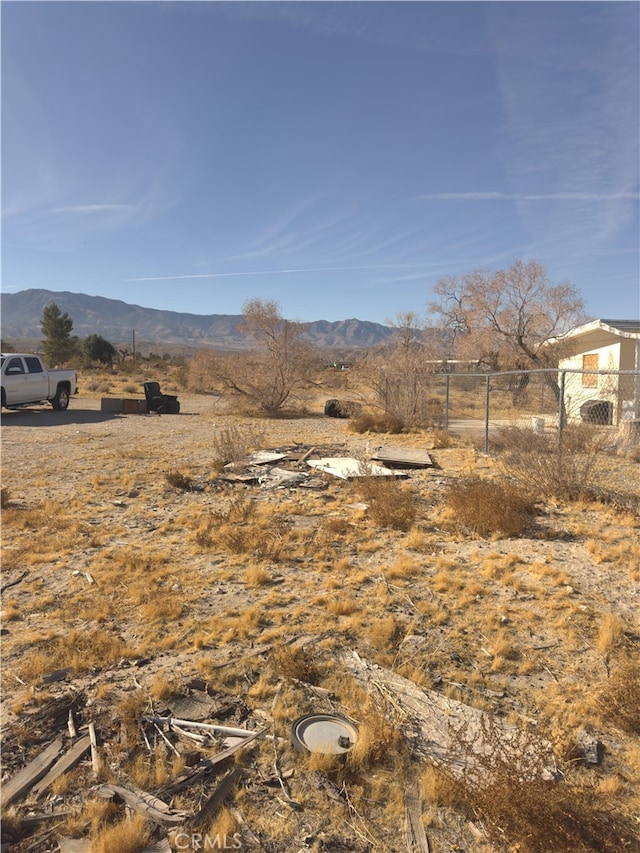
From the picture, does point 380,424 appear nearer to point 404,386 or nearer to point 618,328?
point 404,386

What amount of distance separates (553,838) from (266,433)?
1470cm

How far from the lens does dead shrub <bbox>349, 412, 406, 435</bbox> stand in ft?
56.2

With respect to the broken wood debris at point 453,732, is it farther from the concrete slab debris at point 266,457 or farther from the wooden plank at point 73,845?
the concrete slab debris at point 266,457

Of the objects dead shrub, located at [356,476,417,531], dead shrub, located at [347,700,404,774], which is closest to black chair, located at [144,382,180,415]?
dead shrub, located at [356,476,417,531]

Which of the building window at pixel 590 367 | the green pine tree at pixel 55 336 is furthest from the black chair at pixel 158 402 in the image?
the green pine tree at pixel 55 336

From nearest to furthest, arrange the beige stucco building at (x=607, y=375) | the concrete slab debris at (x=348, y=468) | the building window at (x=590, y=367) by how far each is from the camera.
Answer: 1. the concrete slab debris at (x=348, y=468)
2. the beige stucco building at (x=607, y=375)
3. the building window at (x=590, y=367)

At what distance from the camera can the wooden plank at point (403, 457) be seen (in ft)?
36.7

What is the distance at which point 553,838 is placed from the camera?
2.25 m

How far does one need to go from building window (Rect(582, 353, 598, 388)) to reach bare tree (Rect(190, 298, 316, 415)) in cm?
1084

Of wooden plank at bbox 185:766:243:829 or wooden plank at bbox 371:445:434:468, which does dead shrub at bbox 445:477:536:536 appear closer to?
wooden plank at bbox 371:445:434:468

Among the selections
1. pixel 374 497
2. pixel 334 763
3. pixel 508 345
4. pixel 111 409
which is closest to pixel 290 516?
pixel 374 497

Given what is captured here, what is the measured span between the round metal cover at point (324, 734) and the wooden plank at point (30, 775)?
4.24 ft

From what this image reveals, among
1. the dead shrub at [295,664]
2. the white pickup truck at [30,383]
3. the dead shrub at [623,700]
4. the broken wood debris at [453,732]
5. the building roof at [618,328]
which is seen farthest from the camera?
the white pickup truck at [30,383]

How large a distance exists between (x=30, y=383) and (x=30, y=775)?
19446 millimetres
